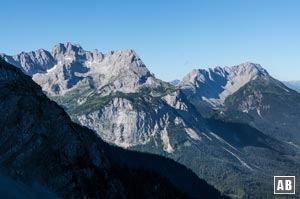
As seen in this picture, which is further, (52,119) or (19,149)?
(52,119)

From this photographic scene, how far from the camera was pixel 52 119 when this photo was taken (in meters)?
149

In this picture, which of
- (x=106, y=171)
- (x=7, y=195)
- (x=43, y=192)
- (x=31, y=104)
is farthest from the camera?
(x=106, y=171)

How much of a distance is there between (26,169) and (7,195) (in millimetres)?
16831

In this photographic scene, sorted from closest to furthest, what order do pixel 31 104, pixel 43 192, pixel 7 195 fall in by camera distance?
pixel 7 195
pixel 43 192
pixel 31 104

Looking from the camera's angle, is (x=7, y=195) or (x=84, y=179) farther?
(x=84, y=179)

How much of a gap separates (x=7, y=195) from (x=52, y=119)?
132 ft

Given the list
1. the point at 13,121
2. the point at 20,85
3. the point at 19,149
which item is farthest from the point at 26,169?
the point at 20,85

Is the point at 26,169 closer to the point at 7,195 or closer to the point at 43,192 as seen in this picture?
the point at 43,192

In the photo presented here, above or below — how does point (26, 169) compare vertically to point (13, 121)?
below

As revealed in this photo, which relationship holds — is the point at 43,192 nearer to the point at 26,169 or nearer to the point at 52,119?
the point at 26,169

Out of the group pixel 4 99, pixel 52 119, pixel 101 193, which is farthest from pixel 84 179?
pixel 4 99

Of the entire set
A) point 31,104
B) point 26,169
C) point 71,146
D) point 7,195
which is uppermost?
point 31,104

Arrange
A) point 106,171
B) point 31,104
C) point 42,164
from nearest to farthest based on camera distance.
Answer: point 42,164 → point 31,104 → point 106,171

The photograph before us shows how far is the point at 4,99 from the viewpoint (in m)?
139
